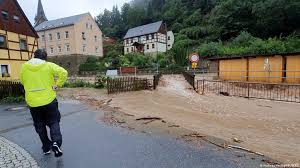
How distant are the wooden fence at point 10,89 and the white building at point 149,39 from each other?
146ft

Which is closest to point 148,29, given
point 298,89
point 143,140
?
point 298,89

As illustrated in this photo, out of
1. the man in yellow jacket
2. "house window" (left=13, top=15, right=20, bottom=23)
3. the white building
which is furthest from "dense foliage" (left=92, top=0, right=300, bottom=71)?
the man in yellow jacket

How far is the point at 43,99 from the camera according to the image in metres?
3.77

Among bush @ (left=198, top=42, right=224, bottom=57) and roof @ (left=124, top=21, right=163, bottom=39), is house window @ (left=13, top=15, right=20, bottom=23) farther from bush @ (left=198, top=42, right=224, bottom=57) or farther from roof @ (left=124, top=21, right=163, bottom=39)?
roof @ (left=124, top=21, right=163, bottom=39)

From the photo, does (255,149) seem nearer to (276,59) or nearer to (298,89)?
(298,89)

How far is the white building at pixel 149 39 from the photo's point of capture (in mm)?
56713

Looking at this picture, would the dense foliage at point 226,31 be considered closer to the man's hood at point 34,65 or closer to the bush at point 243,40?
the bush at point 243,40

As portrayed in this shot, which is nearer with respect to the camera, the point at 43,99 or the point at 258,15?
the point at 43,99

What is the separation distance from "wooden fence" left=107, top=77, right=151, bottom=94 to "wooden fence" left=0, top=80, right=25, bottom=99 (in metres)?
5.03

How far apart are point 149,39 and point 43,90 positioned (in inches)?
2167

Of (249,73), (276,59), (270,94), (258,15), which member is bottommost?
(270,94)

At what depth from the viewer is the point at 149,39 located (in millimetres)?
57469

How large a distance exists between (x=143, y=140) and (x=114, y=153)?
935 millimetres

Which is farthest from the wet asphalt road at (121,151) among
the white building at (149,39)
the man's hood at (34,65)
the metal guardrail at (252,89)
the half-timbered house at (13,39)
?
the white building at (149,39)
